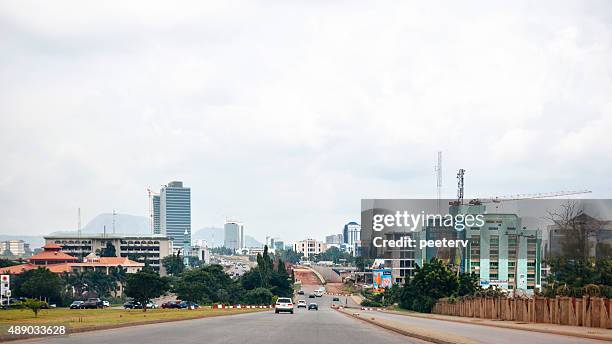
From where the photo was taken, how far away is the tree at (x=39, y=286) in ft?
463

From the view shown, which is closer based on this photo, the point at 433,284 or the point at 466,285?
the point at 433,284

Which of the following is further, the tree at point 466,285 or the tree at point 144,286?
the tree at point 466,285

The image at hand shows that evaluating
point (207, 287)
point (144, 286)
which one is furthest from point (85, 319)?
point (207, 287)

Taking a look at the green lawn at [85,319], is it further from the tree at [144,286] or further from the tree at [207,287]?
the tree at [207,287]

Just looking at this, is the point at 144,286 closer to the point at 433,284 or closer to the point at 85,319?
the point at 433,284

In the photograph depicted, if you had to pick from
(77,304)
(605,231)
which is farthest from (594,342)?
(605,231)

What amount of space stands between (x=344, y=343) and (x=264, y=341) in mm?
3468

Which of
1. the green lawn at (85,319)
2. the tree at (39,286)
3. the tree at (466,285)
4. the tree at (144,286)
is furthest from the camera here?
the tree at (39,286)

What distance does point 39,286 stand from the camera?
467 ft

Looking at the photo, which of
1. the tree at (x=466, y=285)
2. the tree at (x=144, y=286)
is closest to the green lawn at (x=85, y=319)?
the tree at (x=144, y=286)

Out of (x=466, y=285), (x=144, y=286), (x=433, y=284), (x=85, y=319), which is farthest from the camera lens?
(x=466, y=285)

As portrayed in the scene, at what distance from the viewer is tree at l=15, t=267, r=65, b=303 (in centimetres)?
14112

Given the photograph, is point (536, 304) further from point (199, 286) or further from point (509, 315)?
point (199, 286)


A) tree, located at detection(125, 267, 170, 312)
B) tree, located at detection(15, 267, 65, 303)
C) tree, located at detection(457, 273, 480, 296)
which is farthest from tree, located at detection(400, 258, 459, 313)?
tree, located at detection(15, 267, 65, 303)
